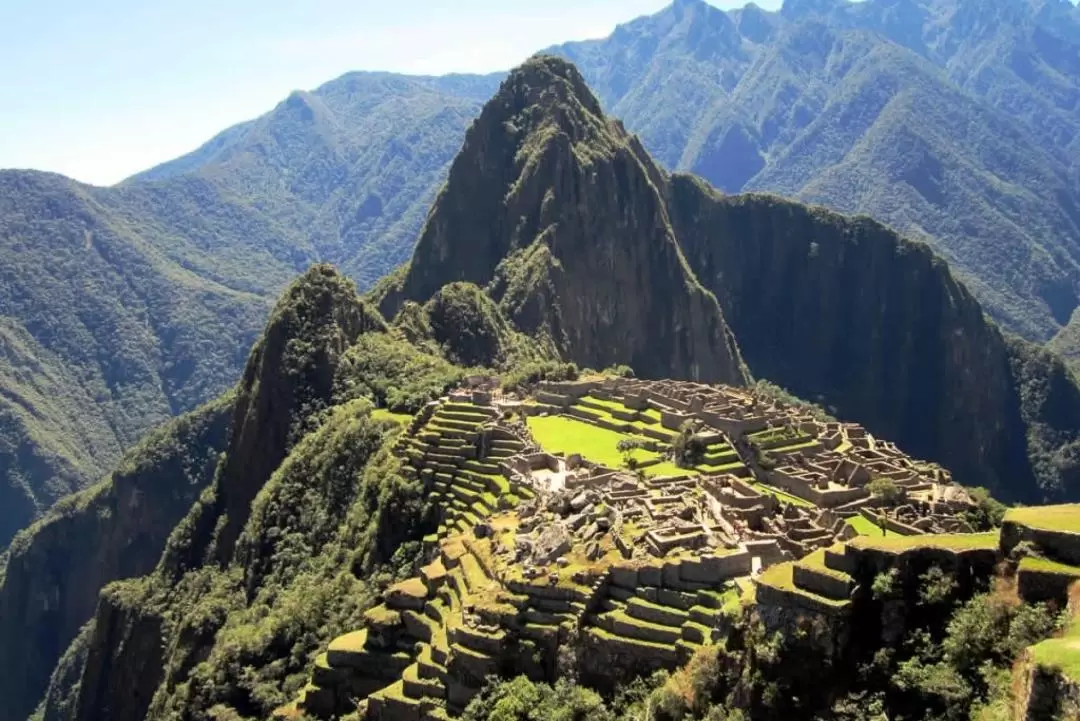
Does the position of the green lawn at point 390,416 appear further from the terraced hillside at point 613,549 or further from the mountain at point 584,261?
the mountain at point 584,261

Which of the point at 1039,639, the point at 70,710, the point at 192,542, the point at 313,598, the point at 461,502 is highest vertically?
the point at 1039,639

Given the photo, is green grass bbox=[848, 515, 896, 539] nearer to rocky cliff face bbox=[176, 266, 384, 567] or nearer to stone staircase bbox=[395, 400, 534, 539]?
stone staircase bbox=[395, 400, 534, 539]

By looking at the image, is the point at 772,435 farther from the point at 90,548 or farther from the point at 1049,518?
the point at 90,548

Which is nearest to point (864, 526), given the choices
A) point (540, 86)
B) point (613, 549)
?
point (613, 549)

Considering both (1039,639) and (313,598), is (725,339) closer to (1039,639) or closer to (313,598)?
(313,598)

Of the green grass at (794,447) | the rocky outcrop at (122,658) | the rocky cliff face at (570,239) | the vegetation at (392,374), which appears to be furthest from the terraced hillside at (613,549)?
the rocky cliff face at (570,239)

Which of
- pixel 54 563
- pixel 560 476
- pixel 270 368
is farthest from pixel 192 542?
pixel 560 476
